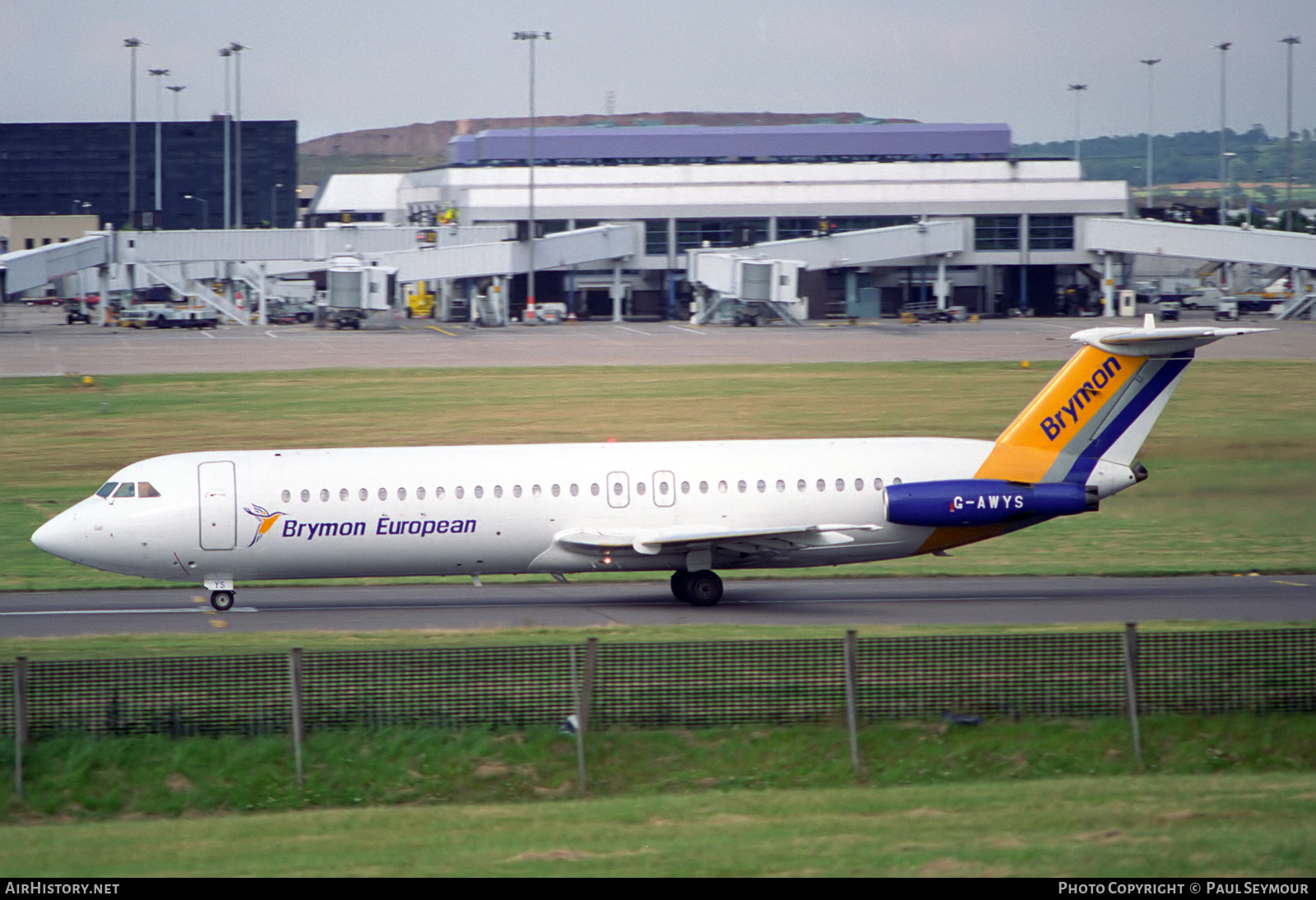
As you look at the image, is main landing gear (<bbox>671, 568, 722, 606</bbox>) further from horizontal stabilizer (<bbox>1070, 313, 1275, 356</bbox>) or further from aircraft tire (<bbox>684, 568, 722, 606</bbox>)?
horizontal stabilizer (<bbox>1070, 313, 1275, 356</bbox>)

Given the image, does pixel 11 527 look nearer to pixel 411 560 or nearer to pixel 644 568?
pixel 411 560

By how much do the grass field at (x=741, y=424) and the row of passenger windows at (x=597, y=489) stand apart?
5258 mm

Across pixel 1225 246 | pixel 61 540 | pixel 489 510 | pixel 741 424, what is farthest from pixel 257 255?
pixel 489 510

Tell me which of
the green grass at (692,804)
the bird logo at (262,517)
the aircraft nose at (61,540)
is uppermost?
the bird logo at (262,517)

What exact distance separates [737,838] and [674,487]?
15.4 meters

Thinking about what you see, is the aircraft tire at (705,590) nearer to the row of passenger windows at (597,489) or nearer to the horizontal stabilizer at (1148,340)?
the row of passenger windows at (597,489)

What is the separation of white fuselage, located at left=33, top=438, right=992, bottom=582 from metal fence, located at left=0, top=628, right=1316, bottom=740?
1054 cm

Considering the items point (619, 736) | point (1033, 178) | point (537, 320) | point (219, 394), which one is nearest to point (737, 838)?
point (619, 736)

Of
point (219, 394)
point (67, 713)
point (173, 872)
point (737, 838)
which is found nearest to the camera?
point (173, 872)

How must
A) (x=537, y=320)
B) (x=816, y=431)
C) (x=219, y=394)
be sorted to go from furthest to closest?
(x=537, y=320), (x=219, y=394), (x=816, y=431)

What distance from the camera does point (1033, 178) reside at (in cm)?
12425

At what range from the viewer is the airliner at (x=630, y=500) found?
29578mm

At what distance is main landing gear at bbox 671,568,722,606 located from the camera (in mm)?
30391

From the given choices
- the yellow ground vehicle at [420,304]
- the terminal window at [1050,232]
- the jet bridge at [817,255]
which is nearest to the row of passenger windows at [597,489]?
the jet bridge at [817,255]
